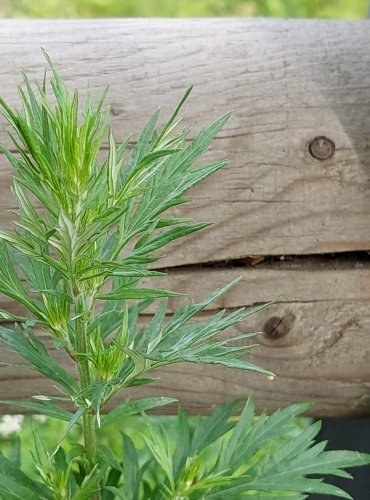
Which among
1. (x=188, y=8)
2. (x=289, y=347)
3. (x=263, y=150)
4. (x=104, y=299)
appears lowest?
→ (x=289, y=347)

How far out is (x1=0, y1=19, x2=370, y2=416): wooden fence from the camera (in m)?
1.39

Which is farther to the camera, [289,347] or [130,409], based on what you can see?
[289,347]

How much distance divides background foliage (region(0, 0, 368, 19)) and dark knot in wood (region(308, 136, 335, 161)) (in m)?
2.28

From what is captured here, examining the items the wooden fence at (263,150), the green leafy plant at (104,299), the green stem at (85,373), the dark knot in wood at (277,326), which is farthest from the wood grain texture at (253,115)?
the green stem at (85,373)

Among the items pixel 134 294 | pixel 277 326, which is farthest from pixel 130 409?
pixel 277 326

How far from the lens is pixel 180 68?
141cm

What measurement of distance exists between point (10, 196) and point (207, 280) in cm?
35

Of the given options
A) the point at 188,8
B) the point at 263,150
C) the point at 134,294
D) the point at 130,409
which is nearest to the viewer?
the point at 134,294

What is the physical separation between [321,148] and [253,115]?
123mm

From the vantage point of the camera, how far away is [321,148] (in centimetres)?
140

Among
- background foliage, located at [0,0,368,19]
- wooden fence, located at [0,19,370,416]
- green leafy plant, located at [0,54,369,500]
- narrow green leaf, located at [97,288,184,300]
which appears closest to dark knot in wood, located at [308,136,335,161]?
wooden fence, located at [0,19,370,416]

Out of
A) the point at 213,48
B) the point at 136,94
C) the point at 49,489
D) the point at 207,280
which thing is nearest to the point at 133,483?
the point at 49,489

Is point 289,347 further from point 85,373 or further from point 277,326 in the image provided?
point 85,373

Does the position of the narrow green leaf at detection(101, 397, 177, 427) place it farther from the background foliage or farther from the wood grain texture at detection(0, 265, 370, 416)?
the background foliage
